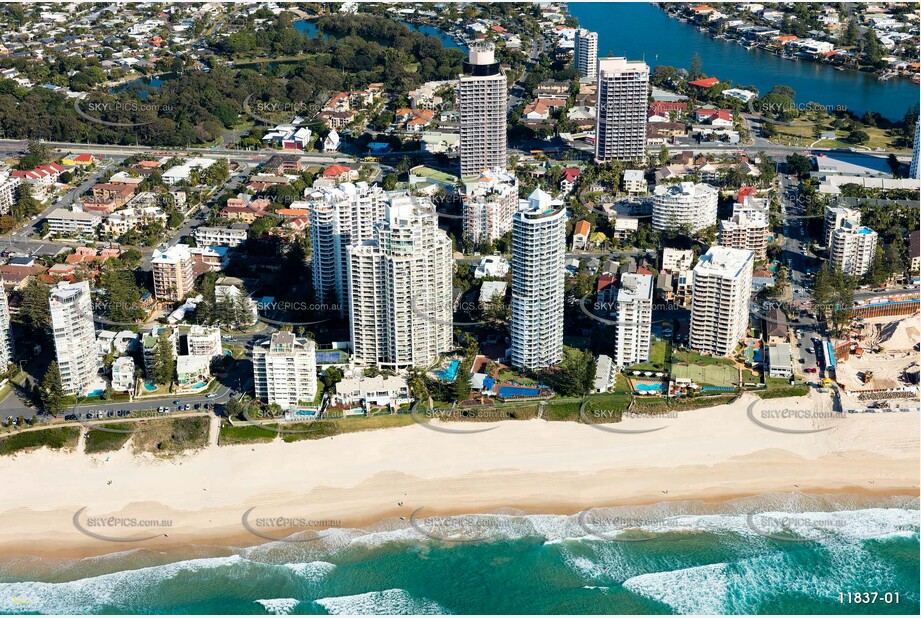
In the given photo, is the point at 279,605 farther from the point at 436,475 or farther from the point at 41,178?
the point at 41,178

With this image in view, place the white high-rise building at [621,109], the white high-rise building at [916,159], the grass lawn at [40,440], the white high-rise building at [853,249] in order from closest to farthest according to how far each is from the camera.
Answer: the grass lawn at [40,440], the white high-rise building at [853,249], the white high-rise building at [916,159], the white high-rise building at [621,109]

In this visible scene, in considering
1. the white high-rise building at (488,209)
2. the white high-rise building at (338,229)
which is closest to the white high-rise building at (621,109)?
the white high-rise building at (488,209)

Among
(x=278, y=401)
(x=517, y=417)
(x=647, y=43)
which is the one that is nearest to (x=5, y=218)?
(x=278, y=401)

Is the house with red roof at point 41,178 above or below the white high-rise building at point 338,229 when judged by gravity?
below

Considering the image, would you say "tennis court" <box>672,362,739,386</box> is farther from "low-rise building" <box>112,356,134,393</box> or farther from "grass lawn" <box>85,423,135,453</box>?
"low-rise building" <box>112,356,134,393</box>

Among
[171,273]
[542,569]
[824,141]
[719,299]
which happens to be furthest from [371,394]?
[824,141]

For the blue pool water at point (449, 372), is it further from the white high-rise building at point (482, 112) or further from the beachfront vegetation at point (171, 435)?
the white high-rise building at point (482, 112)
